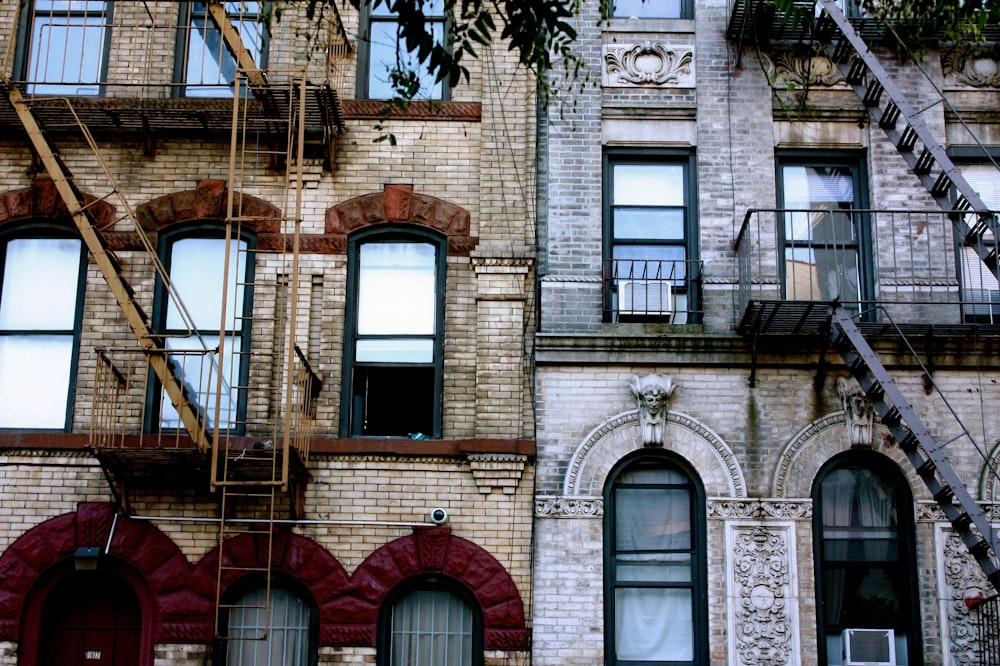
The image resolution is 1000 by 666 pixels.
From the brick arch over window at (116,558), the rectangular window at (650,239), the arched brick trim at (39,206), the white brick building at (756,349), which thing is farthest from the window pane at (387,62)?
the brick arch over window at (116,558)

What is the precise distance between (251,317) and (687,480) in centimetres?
476

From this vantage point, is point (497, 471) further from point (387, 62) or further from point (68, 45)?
point (68, 45)

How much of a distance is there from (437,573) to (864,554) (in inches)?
169

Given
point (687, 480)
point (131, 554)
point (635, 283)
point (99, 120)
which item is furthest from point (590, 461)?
point (99, 120)

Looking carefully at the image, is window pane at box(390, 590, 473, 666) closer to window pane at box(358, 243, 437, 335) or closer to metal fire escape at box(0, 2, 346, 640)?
metal fire escape at box(0, 2, 346, 640)

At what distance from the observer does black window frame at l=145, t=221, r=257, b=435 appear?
1320 cm

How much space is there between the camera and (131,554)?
12.6 meters

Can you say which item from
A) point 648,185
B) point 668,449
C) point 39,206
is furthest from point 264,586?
point 648,185

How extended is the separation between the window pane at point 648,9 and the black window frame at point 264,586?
23.8ft

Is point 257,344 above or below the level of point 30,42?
below

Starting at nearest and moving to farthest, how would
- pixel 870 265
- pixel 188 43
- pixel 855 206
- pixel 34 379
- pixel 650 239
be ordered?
pixel 34 379
pixel 870 265
pixel 650 239
pixel 855 206
pixel 188 43

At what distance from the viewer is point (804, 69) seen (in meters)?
14.0

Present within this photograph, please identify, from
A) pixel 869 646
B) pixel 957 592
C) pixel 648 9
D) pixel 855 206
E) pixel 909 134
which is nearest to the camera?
pixel 869 646

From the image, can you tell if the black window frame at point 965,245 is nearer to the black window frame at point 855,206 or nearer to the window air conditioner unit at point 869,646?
the black window frame at point 855,206
